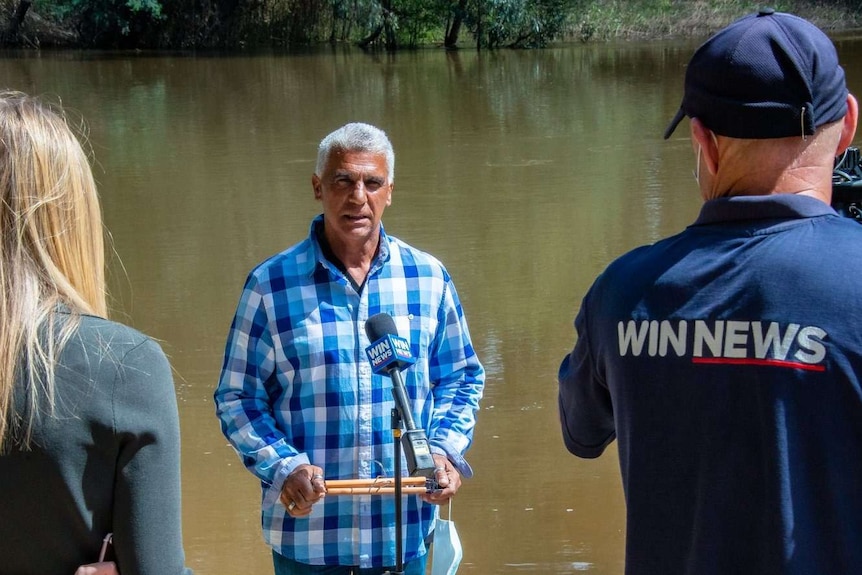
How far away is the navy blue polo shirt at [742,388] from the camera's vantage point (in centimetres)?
167

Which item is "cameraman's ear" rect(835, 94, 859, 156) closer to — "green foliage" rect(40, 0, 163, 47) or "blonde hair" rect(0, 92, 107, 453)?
"blonde hair" rect(0, 92, 107, 453)

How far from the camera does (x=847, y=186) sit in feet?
7.32

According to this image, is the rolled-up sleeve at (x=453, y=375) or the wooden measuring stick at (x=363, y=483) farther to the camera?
the rolled-up sleeve at (x=453, y=375)

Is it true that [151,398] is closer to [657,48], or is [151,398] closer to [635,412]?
[635,412]

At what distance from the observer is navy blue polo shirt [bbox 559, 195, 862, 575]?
5.46ft

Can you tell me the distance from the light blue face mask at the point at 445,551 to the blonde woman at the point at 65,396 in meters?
1.07

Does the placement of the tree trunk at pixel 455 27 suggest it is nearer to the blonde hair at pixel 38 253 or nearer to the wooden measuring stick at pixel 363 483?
the wooden measuring stick at pixel 363 483

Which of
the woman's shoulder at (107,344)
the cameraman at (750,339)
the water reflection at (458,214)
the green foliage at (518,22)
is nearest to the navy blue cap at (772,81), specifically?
the cameraman at (750,339)

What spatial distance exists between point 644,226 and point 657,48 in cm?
2408

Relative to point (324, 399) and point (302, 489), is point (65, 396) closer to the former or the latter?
point (302, 489)

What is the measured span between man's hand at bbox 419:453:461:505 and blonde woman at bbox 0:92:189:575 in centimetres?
118

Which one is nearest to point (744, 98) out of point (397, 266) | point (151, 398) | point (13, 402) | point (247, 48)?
point (151, 398)

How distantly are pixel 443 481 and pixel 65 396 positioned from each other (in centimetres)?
145

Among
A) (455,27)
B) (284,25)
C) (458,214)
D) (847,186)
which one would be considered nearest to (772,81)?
(847,186)
